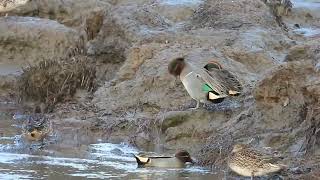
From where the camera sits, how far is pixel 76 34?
17938mm

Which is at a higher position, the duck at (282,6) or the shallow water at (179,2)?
the shallow water at (179,2)

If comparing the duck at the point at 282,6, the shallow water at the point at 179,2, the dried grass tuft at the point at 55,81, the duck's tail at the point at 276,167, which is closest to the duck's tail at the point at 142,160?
the duck's tail at the point at 276,167

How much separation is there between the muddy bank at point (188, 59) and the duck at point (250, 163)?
378 mm

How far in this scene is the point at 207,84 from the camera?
1141 cm

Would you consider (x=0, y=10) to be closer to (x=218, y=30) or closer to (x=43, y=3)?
(x=43, y=3)

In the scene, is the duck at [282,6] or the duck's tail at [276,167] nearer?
the duck's tail at [276,167]

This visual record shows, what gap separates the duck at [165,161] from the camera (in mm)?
9852

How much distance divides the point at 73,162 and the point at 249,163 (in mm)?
2238

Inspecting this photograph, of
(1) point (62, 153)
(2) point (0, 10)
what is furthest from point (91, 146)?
(2) point (0, 10)

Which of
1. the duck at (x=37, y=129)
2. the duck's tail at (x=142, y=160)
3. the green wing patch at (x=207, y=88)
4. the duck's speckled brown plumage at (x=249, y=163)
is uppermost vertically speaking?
the duck's speckled brown plumage at (x=249, y=163)

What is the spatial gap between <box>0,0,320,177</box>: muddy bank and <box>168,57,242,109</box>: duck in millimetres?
210

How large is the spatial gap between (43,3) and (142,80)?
7.64 metres

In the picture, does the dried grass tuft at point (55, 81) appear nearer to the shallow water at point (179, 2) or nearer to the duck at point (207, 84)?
the duck at point (207, 84)

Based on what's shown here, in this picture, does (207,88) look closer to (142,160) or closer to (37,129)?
(142,160)
